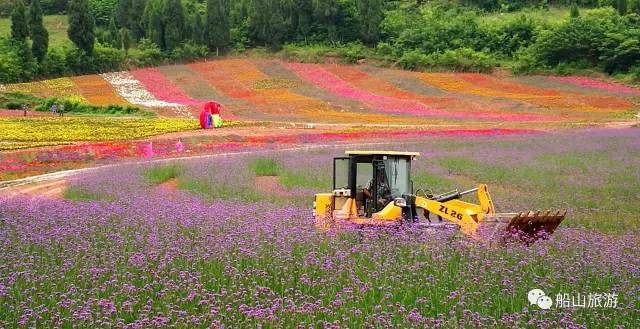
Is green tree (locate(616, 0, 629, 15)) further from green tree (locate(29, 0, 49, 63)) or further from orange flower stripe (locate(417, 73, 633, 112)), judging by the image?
green tree (locate(29, 0, 49, 63))

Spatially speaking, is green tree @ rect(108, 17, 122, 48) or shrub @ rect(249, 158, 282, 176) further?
green tree @ rect(108, 17, 122, 48)

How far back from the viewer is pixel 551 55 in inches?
3088

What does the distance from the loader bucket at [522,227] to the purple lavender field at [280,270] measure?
1.06ft

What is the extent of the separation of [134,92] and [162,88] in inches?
118

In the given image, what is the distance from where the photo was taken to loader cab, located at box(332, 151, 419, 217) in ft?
48.6

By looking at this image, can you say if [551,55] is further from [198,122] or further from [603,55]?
[198,122]

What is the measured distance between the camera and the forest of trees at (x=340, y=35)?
255ft

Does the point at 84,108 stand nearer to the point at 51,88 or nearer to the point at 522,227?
the point at 51,88

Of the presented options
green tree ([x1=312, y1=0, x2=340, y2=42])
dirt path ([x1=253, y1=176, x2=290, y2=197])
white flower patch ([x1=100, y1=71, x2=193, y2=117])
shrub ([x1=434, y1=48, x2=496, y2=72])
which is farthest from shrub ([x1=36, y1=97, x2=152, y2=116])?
dirt path ([x1=253, y1=176, x2=290, y2=197])

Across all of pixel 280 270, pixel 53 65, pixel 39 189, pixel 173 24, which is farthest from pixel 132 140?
pixel 173 24

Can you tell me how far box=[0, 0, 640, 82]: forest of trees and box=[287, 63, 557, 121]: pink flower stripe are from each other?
257 inches

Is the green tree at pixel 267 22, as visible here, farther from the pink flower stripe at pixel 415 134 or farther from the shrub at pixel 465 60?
the pink flower stripe at pixel 415 134

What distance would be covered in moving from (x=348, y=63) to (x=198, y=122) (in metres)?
37.1

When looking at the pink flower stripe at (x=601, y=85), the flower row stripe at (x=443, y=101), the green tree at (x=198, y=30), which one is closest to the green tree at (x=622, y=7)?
the pink flower stripe at (x=601, y=85)
